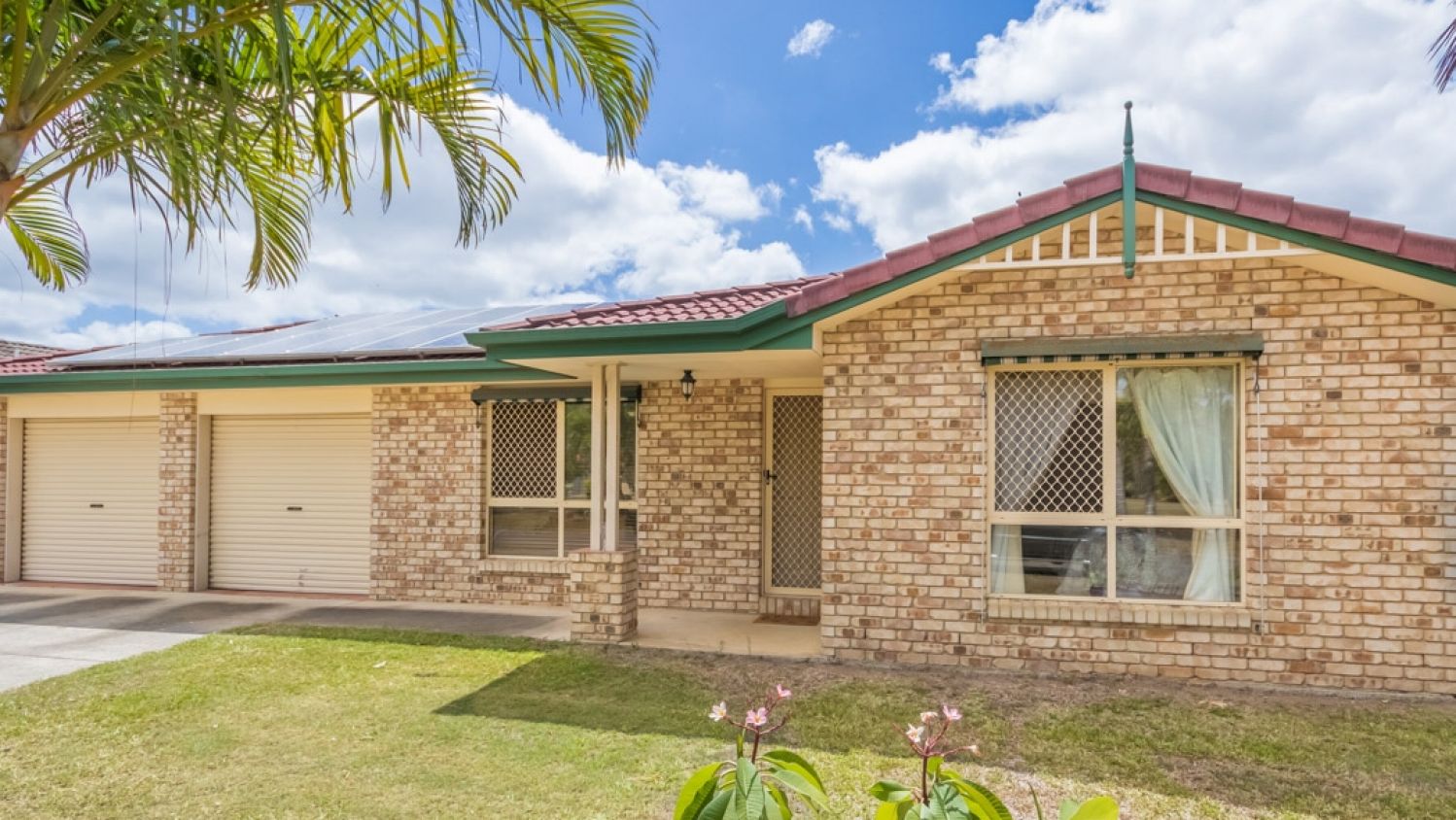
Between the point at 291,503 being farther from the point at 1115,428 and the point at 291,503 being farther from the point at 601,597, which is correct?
the point at 1115,428

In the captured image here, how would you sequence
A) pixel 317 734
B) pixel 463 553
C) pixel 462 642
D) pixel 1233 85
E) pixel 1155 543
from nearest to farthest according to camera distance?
pixel 317 734 < pixel 1155 543 < pixel 462 642 < pixel 1233 85 < pixel 463 553

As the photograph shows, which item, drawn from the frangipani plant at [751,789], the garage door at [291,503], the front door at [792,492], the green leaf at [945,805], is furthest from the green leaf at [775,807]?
the garage door at [291,503]

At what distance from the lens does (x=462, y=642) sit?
7840mm

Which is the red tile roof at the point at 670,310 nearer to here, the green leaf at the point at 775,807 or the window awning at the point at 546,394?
the window awning at the point at 546,394

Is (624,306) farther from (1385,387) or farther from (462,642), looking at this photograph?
(1385,387)

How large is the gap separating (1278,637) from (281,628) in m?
8.55

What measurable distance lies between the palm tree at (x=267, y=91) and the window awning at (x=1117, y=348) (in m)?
3.98

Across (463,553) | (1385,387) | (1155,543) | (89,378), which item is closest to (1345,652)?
(1155,543)

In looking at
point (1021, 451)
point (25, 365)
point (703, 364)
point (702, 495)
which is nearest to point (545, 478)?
point (702, 495)

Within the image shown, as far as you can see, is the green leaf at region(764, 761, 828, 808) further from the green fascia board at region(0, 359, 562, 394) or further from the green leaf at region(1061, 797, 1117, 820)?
the green fascia board at region(0, 359, 562, 394)

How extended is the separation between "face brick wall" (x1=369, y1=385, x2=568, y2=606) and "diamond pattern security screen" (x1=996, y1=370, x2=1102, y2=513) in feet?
17.0

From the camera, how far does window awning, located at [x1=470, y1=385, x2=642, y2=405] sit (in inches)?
377

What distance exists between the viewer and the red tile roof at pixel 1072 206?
5748 millimetres

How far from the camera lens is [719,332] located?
7082mm
